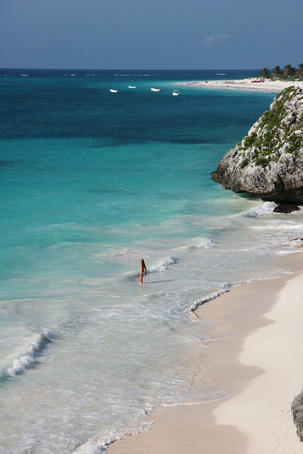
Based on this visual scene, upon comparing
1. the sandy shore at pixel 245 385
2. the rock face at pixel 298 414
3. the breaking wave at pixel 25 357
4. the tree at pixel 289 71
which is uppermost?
the tree at pixel 289 71

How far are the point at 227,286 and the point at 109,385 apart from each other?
27.9 ft

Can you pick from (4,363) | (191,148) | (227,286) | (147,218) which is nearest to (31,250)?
(147,218)

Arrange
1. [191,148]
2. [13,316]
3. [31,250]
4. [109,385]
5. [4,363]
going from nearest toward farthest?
1. [109,385]
2. [4,363]
3. [13,316]
4. [31,250]
5. [191,148]

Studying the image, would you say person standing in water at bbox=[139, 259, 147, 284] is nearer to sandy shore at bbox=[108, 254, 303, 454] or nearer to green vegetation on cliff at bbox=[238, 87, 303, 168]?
sandy shore at bbox=[108, 254, 303, 454]

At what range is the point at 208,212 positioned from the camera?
116ft

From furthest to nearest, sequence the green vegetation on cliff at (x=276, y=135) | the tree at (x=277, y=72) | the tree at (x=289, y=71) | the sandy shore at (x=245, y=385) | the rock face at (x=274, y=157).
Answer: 1. the tree at (x=277, y=72)
2. the tree at (x=289, y=71)
3. the green vegetation on cliff at (x=276, y=135)
4. the rock face at (x=274, y=157)
5. the sandy shore at (x=245, y=385)

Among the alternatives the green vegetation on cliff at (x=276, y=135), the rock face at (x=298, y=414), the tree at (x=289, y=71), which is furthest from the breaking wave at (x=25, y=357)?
the tree at (x=289, y=71)

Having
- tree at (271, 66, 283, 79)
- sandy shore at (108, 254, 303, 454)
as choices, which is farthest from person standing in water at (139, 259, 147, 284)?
A: tree at (271, 66, 283, 79)

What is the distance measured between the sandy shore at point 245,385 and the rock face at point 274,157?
12663mm

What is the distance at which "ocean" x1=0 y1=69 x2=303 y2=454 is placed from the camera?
48.7 feet

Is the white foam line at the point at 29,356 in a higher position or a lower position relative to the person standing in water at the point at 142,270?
lower

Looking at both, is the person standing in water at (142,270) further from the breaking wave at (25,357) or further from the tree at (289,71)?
the tree at (289,71)

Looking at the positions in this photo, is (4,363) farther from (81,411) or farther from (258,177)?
(258,177)

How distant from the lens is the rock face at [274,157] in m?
34.1
